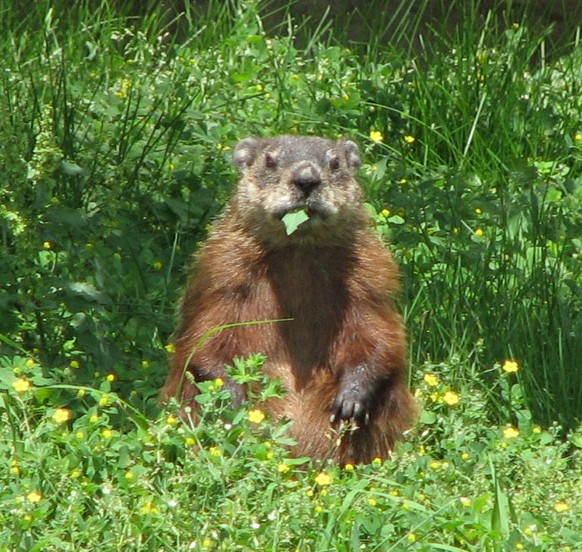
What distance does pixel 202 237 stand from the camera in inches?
259

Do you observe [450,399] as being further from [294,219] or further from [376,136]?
[376,136]

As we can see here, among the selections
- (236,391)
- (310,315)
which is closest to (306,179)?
(310,315)

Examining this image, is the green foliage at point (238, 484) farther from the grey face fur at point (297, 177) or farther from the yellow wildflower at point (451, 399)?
the grey face fur at point (297, 177)

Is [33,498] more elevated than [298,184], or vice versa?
[298,184]

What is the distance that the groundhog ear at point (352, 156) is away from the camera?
5.76m

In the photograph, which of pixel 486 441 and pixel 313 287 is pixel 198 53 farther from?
pixel 486 441

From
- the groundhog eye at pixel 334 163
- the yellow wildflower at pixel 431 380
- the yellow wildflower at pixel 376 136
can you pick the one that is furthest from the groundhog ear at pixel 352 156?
the yellow wildflower at pixel 376 136

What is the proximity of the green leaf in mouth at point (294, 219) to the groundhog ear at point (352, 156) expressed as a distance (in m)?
0.54

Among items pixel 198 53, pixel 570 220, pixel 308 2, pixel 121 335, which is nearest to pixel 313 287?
pixel 121 335

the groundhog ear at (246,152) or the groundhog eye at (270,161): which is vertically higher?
the groundhog eye at (270,161)

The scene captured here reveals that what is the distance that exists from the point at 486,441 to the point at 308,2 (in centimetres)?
417

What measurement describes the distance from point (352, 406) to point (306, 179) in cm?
88

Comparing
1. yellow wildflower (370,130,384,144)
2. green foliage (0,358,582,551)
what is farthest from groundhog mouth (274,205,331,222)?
yellow wildflower (370,130,384,144)

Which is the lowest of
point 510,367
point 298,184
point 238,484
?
point 510,367
